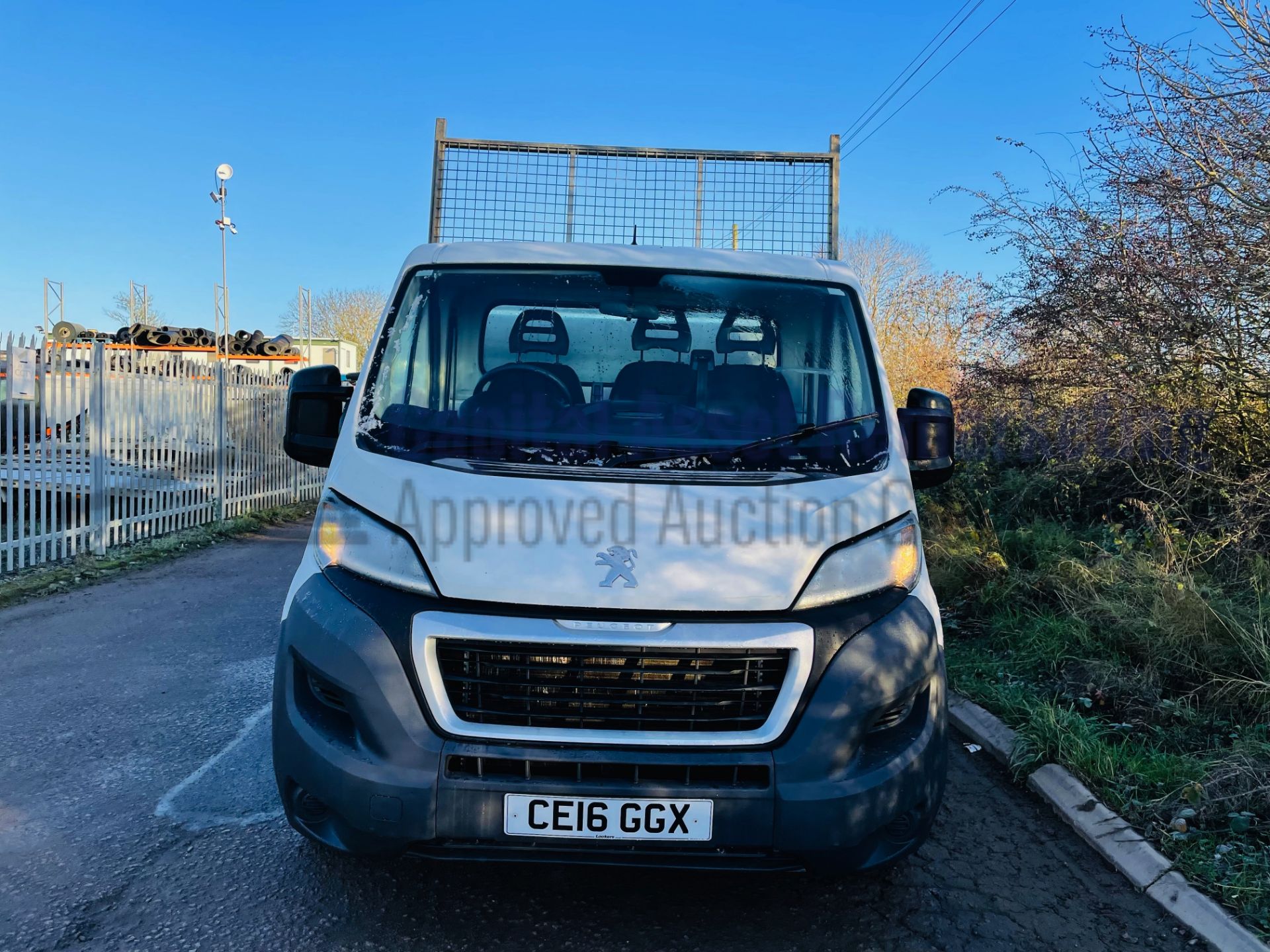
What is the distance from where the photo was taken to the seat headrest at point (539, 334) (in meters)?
3.69

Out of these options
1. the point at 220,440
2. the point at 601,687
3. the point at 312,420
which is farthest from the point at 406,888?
the point at 220,440

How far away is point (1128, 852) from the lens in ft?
10.5

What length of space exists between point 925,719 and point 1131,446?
4.98m

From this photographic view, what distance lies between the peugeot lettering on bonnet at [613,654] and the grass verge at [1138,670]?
1.40 metres

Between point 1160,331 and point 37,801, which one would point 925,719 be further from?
point 1160,331

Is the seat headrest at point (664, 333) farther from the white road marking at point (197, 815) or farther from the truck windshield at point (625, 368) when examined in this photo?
the white road marking at point (197, 815)

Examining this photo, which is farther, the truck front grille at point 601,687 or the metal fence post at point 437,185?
the metal fence post at point 437,185

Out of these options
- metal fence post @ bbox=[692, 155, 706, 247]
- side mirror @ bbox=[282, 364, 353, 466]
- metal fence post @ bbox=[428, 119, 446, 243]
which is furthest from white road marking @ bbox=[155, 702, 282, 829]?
metal fence post @ bbox=[692, 155, 706, 247]

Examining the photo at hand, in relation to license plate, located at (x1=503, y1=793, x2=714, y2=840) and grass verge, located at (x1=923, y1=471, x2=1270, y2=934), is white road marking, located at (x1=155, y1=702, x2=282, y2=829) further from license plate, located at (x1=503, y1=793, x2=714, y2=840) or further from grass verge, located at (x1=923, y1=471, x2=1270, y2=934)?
grass verge, located at (x1=923, y1=471, x2=1270, y2=934)

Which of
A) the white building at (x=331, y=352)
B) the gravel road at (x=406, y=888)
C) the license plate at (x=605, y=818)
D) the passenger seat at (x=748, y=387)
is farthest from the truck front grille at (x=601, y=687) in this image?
the white building at (x=331, y=352)

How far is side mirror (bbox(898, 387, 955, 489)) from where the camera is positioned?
340cm

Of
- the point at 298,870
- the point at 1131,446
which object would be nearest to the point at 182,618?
the point at 298,870

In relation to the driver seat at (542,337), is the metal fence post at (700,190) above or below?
above

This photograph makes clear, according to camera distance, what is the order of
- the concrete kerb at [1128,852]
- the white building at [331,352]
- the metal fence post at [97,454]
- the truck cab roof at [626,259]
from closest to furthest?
1. the concrete kerb at [1128,852]
2. the truck cab roof at [626,259]
3. the metal fence post at [97,454]
4. the white building at [331,352]
